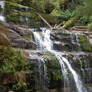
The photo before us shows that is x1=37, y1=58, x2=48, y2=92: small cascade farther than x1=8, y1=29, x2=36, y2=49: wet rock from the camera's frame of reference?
No

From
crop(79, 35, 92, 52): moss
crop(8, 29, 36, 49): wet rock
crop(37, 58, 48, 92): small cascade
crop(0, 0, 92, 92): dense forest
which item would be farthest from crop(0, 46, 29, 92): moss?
crop(79, 35, 92, 52): moss

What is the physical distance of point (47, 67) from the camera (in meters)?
9.07

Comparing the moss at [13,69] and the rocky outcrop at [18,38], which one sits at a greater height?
the rocky outcrop at [18,38]

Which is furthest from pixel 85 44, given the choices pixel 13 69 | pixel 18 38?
pixel 13 69

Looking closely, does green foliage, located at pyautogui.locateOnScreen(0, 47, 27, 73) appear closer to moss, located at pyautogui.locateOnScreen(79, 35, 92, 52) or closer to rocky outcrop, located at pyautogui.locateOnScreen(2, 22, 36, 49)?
rocky outcrop, located at pyautogui.locateOnScreen(2, 22, 36, 49)

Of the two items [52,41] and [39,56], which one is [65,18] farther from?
[39,56]

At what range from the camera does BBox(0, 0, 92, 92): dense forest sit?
7.68 m

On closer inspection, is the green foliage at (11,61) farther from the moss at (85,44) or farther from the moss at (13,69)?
the moss at (85,44)

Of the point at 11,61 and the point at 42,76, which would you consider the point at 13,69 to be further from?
the point at 42,76

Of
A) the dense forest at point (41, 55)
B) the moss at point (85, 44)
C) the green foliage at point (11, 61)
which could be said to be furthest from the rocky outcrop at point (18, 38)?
the moss at point (85, 44)

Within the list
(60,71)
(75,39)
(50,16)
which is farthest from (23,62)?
(50,16)

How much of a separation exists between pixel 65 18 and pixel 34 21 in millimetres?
4281

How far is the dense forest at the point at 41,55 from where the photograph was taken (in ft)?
25.2

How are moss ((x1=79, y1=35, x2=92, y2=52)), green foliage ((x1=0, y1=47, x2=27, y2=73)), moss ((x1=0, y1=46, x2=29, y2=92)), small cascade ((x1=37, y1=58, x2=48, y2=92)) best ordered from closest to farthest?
1. moss ((x1=0, y1=46, x2=29, y2=92))
2. green foliage ((x1=0, y1=47, x2=27, y2=73))
3. small cascade ((x1=37, y1=58, x2=48, y2=92))
4. moss ((x1=79, y1=35, x2=92, y2=52))
